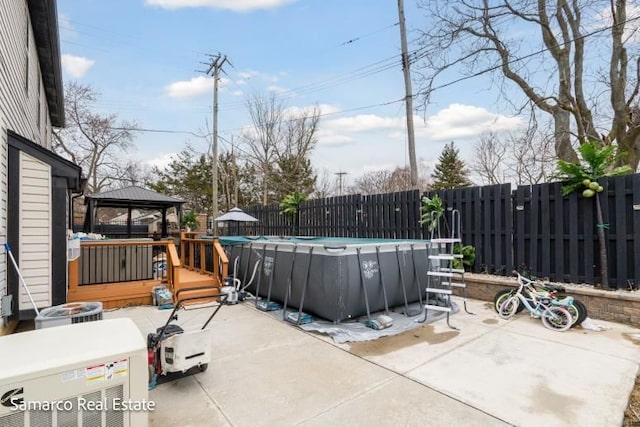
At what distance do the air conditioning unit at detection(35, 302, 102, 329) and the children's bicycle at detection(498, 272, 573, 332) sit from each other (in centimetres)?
507

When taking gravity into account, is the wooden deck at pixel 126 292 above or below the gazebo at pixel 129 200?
below

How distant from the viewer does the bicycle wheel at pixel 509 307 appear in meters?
4.82

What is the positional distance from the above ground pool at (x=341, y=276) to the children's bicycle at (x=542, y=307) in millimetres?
1231

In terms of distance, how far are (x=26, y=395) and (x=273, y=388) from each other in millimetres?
1724

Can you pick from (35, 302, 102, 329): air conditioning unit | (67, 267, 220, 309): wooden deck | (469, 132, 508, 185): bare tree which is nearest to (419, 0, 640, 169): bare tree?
(67, 267, 220, 309): wooden deck

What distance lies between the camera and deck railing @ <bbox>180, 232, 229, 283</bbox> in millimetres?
6348

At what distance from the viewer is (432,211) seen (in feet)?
22.8

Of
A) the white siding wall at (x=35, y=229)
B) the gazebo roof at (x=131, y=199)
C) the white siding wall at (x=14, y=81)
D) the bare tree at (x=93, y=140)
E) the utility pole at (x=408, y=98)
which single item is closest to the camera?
the white siding wall at (x=14, y=81)

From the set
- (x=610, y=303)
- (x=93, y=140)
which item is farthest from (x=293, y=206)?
(x=93, y=140)

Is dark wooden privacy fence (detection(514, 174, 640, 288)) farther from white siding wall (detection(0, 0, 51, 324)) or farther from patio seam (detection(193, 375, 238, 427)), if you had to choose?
white siding wall (detection(0, 0, 51, 324))

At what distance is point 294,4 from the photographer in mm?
9859

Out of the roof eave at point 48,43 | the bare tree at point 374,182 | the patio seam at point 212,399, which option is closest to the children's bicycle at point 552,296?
the patio seam at point 212,399

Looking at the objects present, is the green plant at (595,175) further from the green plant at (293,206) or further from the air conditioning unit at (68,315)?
the green plant at (293,206)

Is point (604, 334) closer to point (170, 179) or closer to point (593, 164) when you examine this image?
point (593, 164)
